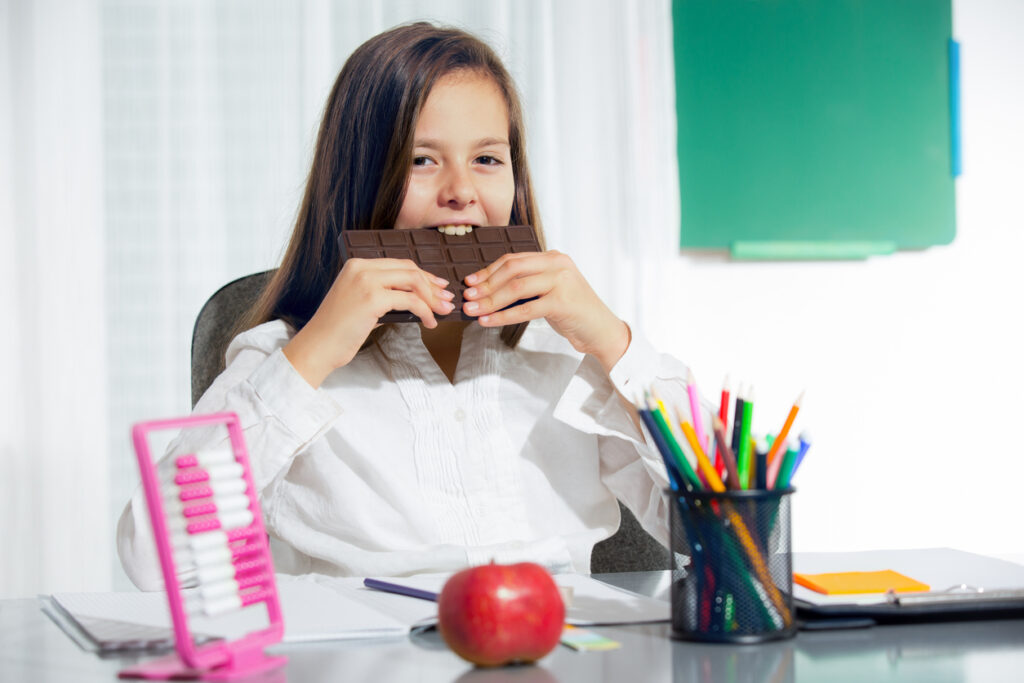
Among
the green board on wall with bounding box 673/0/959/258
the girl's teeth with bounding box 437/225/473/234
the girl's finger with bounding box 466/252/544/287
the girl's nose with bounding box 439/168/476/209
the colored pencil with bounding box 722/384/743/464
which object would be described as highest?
the green board on wall with bounding box 673/0/959/258

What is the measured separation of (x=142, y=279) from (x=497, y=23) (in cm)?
113

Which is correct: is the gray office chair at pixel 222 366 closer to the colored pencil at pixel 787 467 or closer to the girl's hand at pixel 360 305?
the girl's hand at pixel 360 305

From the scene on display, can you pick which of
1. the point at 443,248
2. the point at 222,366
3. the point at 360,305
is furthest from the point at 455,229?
the point at 222,366

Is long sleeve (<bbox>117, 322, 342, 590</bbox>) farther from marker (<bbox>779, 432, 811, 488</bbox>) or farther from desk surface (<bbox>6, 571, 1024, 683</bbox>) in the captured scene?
marker (<bbox>779, 432, 811, 488</bbox>)

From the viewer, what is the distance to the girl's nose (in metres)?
1.14

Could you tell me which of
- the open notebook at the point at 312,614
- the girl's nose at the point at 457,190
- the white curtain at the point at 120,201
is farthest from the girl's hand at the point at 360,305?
the white curtain at the point at 120,201

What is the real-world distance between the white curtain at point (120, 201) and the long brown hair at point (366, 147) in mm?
1287

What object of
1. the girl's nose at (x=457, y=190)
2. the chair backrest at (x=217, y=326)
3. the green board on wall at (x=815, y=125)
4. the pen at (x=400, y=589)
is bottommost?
the pen at (x=400, y=589)

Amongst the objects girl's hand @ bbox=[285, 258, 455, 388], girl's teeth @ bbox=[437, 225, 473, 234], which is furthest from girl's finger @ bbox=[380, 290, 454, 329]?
girl's teeth @ bbox=[437, 225, 473, 234]

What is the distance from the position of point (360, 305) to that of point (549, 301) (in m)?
0.20

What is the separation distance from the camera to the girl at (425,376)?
1.02 meters

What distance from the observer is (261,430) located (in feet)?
3.26

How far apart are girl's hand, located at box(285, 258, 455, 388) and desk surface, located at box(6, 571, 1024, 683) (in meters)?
0.40

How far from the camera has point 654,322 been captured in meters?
2.74
